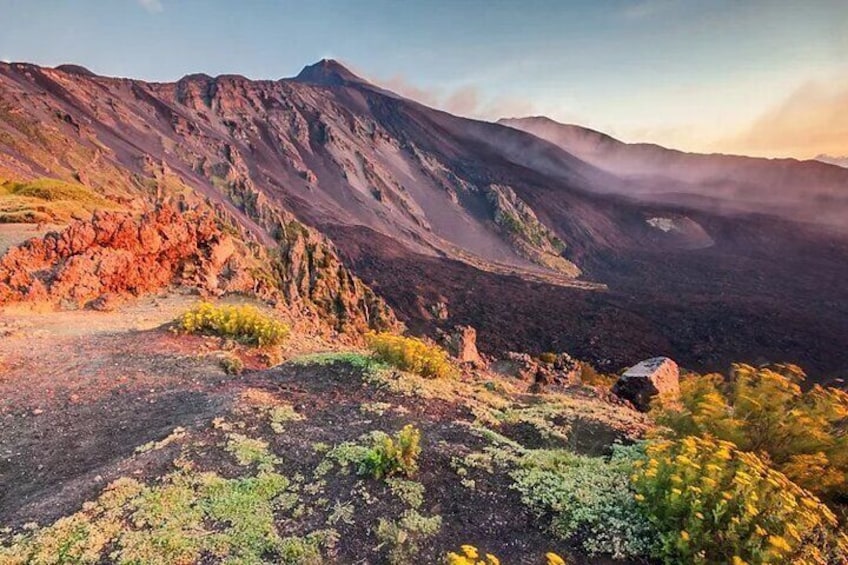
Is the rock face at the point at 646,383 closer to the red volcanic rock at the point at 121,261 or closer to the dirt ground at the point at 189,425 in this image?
the dirt ground at the point at 189,425

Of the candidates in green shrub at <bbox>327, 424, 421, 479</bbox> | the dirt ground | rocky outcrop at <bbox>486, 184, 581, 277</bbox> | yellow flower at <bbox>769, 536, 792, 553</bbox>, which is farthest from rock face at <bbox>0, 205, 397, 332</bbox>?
rocky outcrop at <bbox>486, 184, 581, 277</bbox>

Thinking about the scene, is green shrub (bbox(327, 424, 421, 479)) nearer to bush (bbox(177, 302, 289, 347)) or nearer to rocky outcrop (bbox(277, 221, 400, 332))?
bush (bbox(177, 302, 289, 347))

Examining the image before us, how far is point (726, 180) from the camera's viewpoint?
493 ft

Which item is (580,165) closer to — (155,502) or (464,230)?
(464,230)

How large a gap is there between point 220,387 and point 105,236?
9.14 m

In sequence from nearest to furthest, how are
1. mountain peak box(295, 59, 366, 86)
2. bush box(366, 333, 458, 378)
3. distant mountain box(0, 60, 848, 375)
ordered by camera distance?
bush box(366, 333, 458, 378)
distant mountain box(0, 60, 848, 375)
mountain peak box(295, 59, 366, 86)

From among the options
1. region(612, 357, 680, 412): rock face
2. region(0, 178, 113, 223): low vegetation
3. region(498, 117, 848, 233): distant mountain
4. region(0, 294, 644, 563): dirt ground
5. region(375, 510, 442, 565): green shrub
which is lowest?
region(612, 357, 680, 412): rock face

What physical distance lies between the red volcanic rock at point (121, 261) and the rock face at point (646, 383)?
11.5 meters

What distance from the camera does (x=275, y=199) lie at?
7144 centimetres

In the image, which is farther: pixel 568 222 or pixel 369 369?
pixel 568 222

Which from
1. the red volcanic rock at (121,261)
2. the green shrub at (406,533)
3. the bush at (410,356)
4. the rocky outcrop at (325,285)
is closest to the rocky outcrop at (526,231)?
the rocky outcrop at (325,285)

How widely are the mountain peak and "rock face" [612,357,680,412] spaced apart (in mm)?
147429

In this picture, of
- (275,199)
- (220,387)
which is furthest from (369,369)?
(275,199)

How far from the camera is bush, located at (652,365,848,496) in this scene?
16.5 feet
